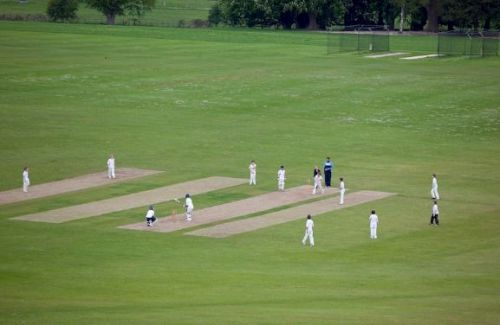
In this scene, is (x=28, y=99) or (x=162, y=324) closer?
(x=162, y=324)

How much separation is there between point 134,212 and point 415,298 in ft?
55.4

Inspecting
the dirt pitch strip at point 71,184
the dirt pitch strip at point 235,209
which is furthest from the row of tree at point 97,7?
the dirt pitch strip at point 235,209

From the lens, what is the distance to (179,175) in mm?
57531

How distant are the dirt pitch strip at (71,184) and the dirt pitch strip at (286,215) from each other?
383 inches

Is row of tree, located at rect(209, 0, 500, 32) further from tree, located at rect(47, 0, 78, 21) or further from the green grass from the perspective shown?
the green grass

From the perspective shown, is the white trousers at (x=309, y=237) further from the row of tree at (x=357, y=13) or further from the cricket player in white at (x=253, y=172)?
the row of tree at (x=357, y=13)

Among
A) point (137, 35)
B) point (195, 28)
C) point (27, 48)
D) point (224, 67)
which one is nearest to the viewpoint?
point (224, 67)

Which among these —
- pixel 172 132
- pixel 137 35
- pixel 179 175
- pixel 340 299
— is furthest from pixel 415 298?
pixel 137 35

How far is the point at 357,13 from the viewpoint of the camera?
159000 mm

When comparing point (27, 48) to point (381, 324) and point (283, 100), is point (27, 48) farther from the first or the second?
point (381, 324)

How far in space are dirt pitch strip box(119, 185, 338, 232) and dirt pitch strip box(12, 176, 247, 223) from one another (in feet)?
8.49

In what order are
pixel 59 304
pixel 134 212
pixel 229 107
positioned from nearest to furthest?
pixel 59 304 → pixel 134 212 → pixel 229 107

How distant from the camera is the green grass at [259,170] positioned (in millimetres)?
35906

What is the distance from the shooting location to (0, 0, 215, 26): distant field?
165850mm
